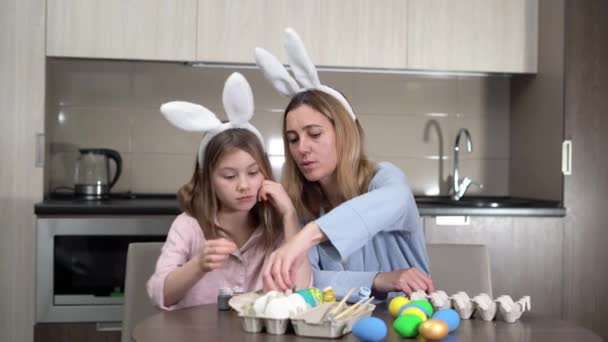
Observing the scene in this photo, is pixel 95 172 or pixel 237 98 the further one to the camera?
pixel 95 172

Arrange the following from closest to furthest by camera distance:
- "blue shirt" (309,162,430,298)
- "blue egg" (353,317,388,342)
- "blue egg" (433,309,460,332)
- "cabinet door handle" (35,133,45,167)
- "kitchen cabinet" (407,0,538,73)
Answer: "blue egg" (353,317,388,342)
"blue egg" (433,309,460,332)
"blue shirt" (309,162,430,298)
"cabinet door handle" (35,133,45,167)
"kitchen cabinet" (407,0,538,73)

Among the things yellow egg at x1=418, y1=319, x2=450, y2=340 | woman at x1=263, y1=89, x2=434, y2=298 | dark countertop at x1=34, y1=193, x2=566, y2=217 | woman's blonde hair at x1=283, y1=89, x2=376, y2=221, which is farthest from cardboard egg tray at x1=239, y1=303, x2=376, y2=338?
dark countertop at x1=34, y1=193, x2=566, y2=217

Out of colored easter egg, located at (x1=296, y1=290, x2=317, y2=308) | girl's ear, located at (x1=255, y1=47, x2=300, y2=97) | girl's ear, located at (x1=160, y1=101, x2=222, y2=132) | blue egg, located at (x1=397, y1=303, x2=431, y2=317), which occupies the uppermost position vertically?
girl's ear, located at (x1=255, y1=47, x2=300, y2=97)

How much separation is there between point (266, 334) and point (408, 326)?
20cm

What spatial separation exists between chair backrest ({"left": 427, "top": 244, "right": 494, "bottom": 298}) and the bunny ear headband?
40 cm

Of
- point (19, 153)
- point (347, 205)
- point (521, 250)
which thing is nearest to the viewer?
point (347, 205)

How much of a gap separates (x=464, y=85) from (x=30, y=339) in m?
1.93

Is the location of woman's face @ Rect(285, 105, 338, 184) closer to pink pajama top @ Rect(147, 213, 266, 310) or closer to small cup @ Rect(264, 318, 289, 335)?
pink pajama top @ Rect(147, 213, 266, 310)

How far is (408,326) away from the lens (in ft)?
3.98

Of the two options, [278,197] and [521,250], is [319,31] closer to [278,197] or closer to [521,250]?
[521,250]

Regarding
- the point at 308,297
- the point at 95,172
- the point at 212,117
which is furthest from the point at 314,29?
the point at 308,297

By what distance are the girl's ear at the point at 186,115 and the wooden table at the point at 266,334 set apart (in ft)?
1.59

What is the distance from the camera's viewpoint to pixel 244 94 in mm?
1772

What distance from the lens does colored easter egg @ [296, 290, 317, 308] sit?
1331 millimetres
